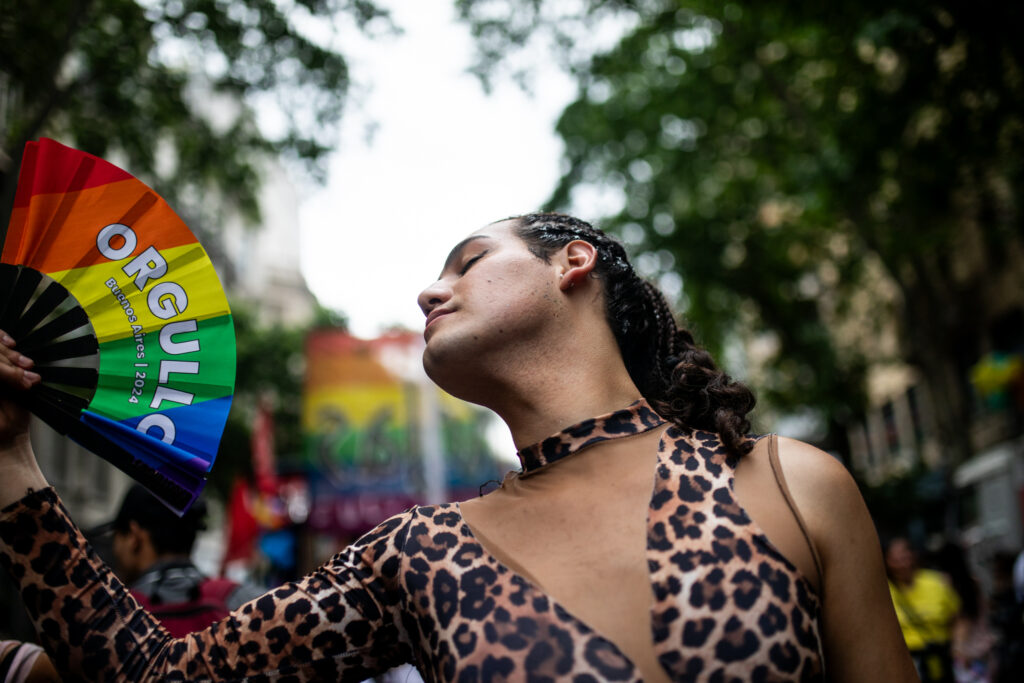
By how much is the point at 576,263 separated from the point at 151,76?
6.57 metres

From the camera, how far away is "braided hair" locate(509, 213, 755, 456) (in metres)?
2.25

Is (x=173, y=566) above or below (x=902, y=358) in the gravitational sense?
below

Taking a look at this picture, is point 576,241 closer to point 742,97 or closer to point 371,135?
point 371,135

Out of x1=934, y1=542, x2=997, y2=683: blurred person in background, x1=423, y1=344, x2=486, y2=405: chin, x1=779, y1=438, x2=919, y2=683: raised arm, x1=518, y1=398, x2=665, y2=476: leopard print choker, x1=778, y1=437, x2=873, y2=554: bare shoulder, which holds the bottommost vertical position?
x1=934, y1=542, x2=997, y2=683: blurred person in background

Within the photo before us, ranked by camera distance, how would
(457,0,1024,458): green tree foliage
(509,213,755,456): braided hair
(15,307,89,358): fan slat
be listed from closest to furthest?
(15,307,89,358): fan slat, (509,213,755,456): braided hair, (457,0,1024,458): green tree foliage

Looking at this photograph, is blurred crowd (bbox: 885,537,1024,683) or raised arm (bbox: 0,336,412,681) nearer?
raised arm (bbox: 0,336,412,681)

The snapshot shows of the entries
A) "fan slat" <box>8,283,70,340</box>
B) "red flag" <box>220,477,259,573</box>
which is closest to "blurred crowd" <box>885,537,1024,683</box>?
"fan slat" <box>8,283,70,340</box>

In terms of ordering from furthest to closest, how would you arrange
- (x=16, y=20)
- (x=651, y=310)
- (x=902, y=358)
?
(x=902, y=358)
(x=16, y=20)
(x=651, y=310)

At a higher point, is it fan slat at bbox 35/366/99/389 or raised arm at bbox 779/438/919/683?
fan slat at bbox 35/366/99/389

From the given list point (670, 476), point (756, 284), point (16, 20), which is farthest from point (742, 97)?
point (670, 476)

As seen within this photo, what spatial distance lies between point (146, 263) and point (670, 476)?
122 centimetres

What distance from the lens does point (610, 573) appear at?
6.04ft

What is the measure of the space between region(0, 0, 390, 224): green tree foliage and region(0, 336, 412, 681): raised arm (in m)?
4.32

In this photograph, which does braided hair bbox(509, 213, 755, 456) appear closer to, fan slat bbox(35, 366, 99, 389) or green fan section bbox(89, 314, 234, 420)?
green fan section bbox(89, 314, 234, 420)
